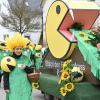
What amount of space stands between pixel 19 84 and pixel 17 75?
168mm

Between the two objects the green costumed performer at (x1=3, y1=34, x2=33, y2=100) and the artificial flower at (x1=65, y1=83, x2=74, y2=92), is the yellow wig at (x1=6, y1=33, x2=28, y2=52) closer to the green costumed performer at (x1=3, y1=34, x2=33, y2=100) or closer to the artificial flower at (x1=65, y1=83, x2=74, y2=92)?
the green costumed performer at (x1=3, y1=34, x2=33, y2=100)

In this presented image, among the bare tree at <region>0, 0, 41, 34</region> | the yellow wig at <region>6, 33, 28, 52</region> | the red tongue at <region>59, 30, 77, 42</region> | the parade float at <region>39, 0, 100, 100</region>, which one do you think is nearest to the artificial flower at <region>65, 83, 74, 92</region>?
the parade float at <region>39, 0, 100, 100</region>

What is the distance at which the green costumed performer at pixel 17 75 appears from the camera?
785 centimetres

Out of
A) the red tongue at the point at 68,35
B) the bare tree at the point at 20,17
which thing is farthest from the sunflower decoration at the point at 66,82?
the bare tree at the point at 20,17

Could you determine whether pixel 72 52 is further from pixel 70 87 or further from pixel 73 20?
pixel 70 87

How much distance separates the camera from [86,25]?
Result: 32.2ft

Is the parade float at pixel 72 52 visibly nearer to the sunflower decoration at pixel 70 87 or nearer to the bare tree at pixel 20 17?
the sunflower decoration at pixel 70 87

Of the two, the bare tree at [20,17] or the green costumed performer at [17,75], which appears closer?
the green costumed performer at [17,75]

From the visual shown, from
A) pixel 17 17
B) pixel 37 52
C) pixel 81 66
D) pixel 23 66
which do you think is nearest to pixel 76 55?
pixel 81 66

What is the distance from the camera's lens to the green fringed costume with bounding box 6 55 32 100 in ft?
25.8

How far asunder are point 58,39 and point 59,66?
771 mm

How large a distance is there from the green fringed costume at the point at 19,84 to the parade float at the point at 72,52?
90 centimetres

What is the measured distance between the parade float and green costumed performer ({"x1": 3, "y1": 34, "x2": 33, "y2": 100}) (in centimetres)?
93

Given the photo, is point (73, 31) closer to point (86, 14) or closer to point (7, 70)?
point (86, 14)
